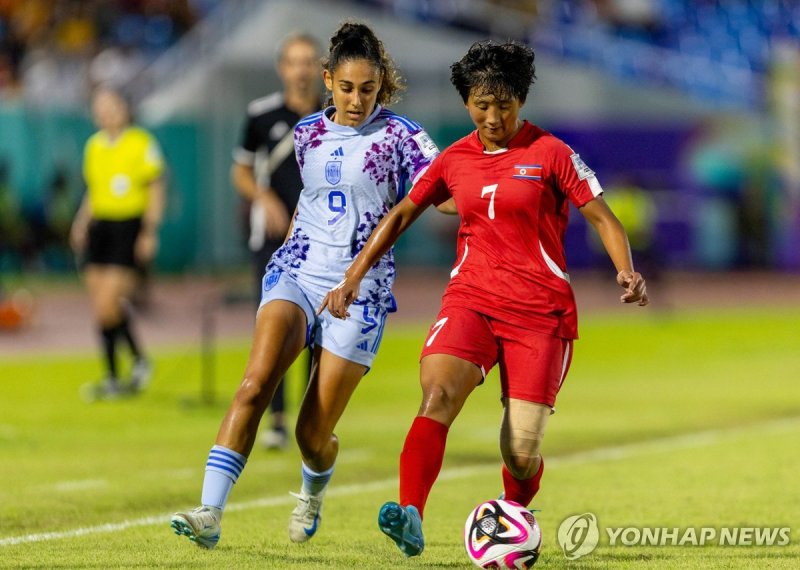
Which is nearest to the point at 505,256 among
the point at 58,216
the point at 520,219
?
the point at 520,219

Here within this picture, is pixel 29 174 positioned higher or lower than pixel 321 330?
lower

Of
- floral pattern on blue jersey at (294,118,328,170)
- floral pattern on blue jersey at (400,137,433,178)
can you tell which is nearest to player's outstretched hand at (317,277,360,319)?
floral pattern on blue jersey at (400,137,433,178)

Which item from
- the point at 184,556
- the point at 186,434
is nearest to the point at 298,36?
the point at 186,434

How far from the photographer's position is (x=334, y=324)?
7.07 meters

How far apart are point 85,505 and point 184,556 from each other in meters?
2.02

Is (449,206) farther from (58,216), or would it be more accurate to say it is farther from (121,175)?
(58,216)

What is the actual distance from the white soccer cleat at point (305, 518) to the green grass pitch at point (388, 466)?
7cm

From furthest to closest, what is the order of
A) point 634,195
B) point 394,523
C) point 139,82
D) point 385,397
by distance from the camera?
1. point 139,82
2. point 634,195
3. point 385,397
4. point 394,523

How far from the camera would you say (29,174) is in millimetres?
29500

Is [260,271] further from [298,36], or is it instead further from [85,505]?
[85,505]

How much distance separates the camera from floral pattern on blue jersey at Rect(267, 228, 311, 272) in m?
7.17

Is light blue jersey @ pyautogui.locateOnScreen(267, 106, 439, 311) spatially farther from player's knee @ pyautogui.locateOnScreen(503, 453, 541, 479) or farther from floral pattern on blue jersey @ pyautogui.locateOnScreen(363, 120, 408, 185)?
player's knee @ pyautogui.locateOnScreen(503, 453, 541, 479)

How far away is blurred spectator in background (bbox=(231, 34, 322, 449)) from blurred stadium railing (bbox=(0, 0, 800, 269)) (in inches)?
825

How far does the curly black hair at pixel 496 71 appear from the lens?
656cm
